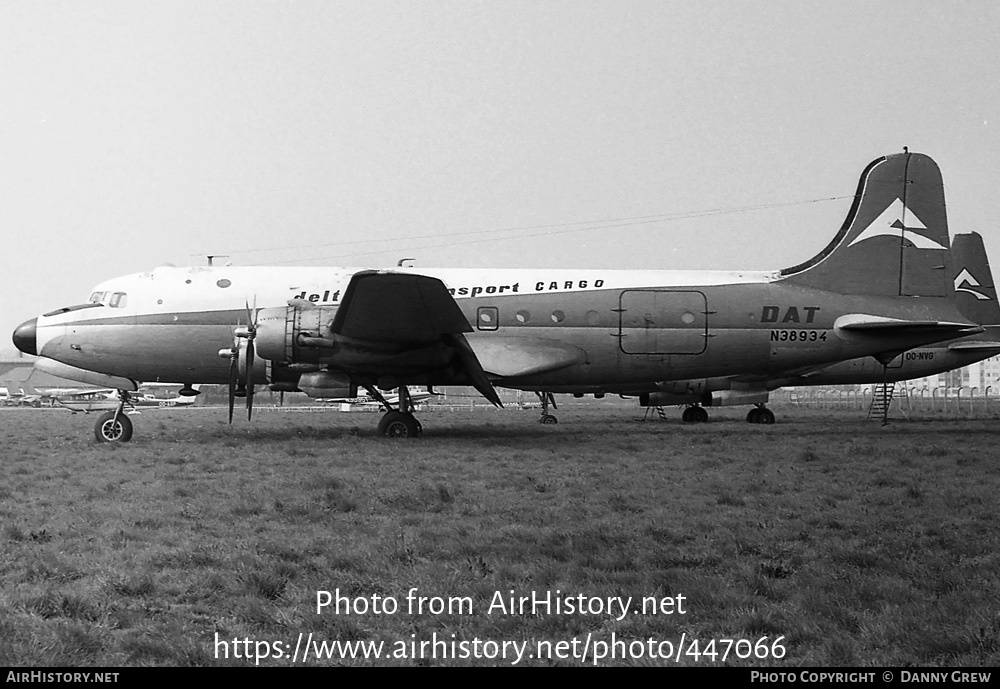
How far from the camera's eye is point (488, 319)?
16.8m

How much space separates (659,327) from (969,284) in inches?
589

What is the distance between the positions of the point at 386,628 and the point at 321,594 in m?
0.68

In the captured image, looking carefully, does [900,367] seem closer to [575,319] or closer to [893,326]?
[893,326]

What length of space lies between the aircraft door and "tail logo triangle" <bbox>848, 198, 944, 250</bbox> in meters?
4.49

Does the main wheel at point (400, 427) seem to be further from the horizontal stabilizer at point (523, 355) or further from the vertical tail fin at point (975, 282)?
the vertical tail fin at point (975, 282)

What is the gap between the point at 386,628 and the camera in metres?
3.99

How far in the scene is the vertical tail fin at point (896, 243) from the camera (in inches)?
688

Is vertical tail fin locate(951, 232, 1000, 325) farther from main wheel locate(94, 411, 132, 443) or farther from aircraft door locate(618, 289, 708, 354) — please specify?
main wheel locate(94, 411, 132, 443)

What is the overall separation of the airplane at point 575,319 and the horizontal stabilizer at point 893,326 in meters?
0.03

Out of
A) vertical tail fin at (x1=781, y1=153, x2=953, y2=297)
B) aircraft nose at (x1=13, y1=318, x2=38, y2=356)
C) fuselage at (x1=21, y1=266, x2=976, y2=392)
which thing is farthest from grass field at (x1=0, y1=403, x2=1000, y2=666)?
vertical tail fin at (x1=781, y1=153, x2=953, y2=297)

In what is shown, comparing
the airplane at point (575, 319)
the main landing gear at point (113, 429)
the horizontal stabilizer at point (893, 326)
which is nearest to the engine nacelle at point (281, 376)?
the airplane at point (575, 319)

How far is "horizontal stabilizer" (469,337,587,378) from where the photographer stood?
631 inches

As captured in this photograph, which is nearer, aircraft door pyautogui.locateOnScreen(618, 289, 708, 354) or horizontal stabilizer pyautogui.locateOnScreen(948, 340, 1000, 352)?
aircraft door pyautogui.locateOnScreen(618, 289, 708, 354)

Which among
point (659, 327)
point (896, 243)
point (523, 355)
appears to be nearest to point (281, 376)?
point (523, 355)
